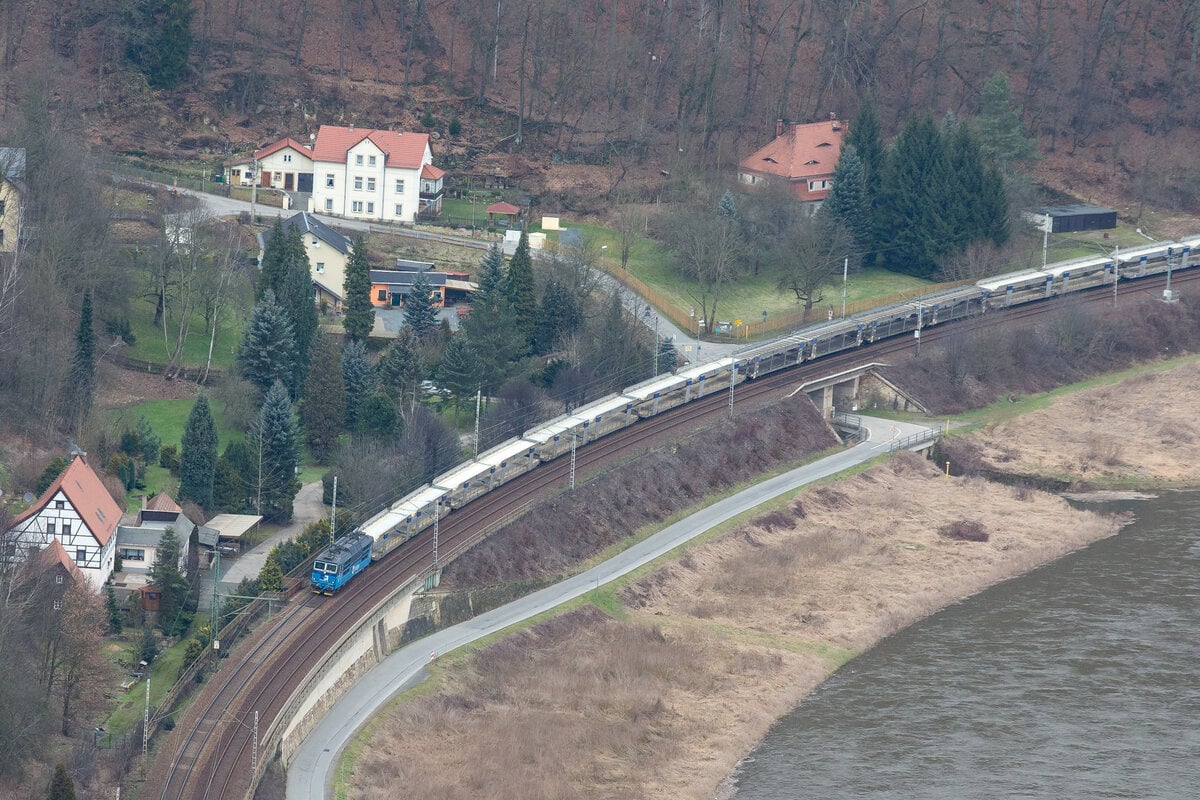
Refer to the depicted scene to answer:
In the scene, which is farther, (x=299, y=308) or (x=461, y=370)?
(x=299, y=308)

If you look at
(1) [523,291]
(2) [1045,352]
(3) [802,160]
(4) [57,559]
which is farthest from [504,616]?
(3) [802,160]

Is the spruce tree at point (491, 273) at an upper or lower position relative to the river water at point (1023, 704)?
upper

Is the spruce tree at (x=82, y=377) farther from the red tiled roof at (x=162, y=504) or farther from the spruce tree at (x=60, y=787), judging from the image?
the spruce tree at (x=60, y=787)

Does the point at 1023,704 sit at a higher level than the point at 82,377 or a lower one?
lower

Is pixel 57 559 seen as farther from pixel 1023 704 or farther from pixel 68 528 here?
pixel 1023 704

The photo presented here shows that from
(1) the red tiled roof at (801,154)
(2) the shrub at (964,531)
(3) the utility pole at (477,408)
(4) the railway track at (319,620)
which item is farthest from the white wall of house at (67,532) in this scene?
(1) the red tiled roof at (801,154)

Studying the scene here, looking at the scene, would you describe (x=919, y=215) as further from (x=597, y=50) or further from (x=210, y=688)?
(x=210, y=688)
